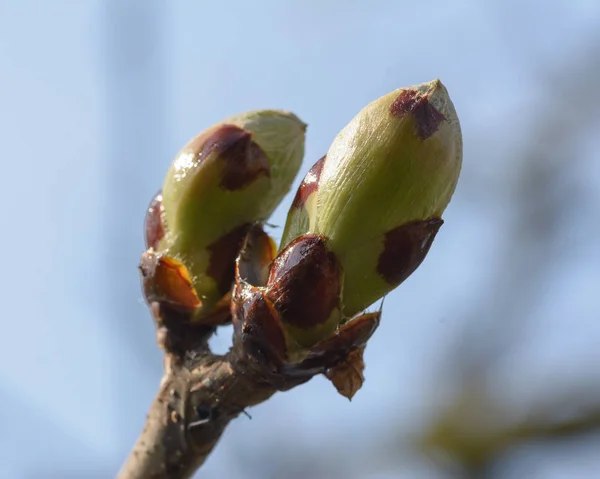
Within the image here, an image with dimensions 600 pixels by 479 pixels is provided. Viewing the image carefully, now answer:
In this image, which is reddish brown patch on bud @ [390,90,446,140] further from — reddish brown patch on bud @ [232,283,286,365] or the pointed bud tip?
reddish brown patch on bud @ [232,283,286,365]

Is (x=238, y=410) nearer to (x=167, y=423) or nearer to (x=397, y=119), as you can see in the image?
(x=167, y=423)

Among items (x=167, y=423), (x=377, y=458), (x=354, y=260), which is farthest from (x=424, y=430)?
(x=354, y=260)

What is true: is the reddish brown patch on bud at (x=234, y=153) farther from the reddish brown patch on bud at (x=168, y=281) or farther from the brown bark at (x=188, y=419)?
the brown bark at (x=188, y=419)

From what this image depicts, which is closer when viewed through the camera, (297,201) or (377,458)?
(297,201)

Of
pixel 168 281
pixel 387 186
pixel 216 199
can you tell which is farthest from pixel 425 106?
pixel 168 281

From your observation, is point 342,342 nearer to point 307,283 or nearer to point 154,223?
point 307,283

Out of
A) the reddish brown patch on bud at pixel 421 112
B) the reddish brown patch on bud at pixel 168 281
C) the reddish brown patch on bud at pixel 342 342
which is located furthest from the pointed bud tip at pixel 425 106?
the reddish brown patch on bud at pixel 168 281
